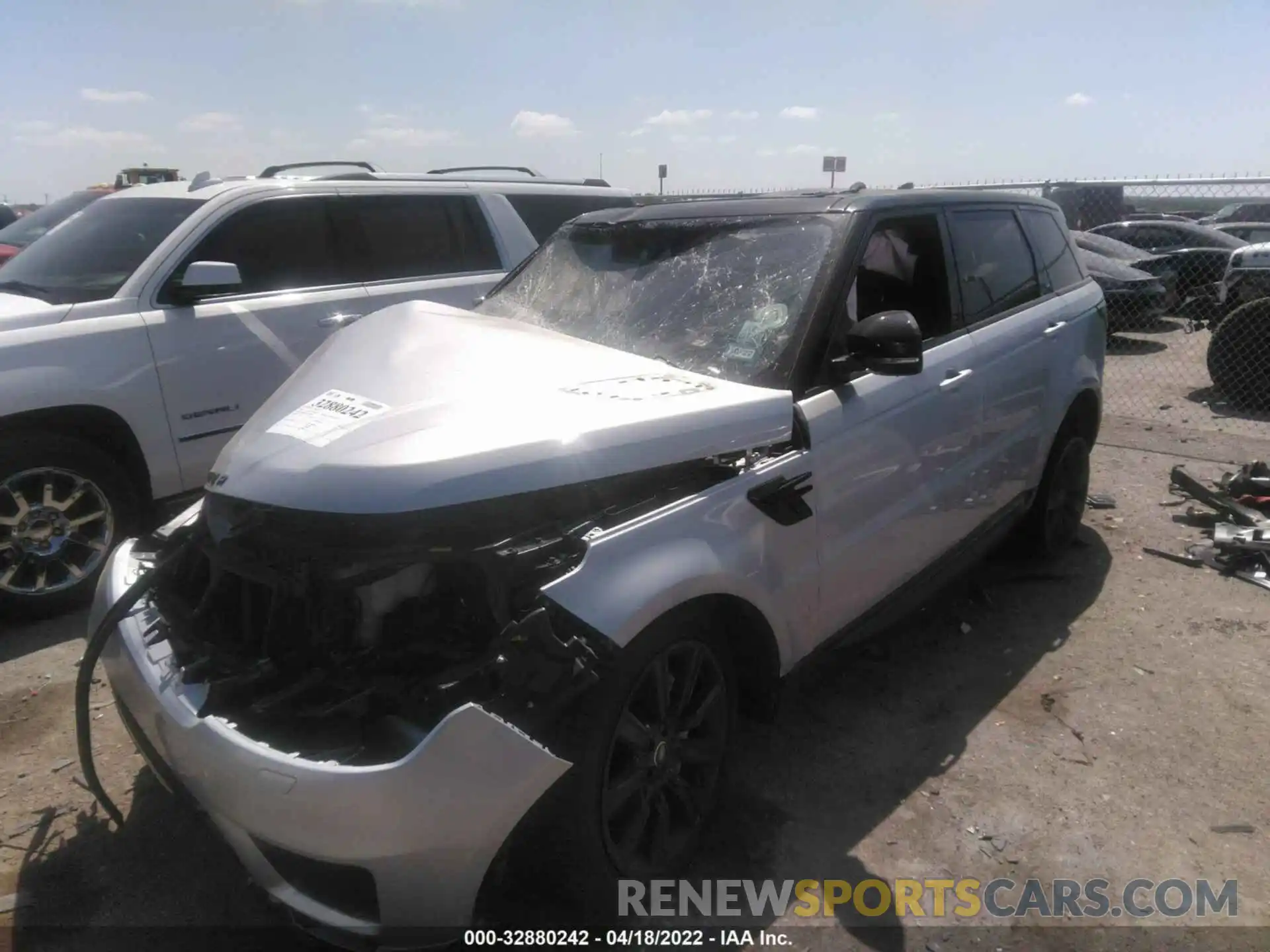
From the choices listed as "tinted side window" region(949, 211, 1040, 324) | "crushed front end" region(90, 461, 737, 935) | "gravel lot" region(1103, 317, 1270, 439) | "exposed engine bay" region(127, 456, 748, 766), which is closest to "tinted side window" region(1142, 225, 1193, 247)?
"gravel lot" region(1103, 317, 1270, 439)

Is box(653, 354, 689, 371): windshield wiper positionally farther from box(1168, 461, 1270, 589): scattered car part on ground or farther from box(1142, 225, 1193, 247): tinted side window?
box(1142, 225, 1193, 247): tinted side window

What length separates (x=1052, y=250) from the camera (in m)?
4.61

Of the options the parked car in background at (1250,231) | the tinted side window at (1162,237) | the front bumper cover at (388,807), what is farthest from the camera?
the parked car in background at (1250,231)

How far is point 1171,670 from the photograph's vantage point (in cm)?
378

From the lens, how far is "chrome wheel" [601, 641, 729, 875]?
7.54ft

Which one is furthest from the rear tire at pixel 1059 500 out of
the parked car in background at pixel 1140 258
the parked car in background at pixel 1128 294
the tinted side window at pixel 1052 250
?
the parked car in background at pixel 1140 258

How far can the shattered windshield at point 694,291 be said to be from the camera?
9.52 ft

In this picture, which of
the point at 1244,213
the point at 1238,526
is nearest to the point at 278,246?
the point at 1238,526

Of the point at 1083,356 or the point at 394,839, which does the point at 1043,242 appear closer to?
the point at 1083,356

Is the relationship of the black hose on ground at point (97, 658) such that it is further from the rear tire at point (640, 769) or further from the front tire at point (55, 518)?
the front tire at point (55, 518)

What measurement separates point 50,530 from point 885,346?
373 cm

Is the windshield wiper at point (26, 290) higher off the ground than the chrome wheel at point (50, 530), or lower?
higher

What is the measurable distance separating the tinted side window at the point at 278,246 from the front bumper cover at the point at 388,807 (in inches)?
134

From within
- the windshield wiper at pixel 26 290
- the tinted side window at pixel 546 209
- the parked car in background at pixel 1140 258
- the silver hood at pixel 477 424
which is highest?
the tinted side window at pixel 546 209
